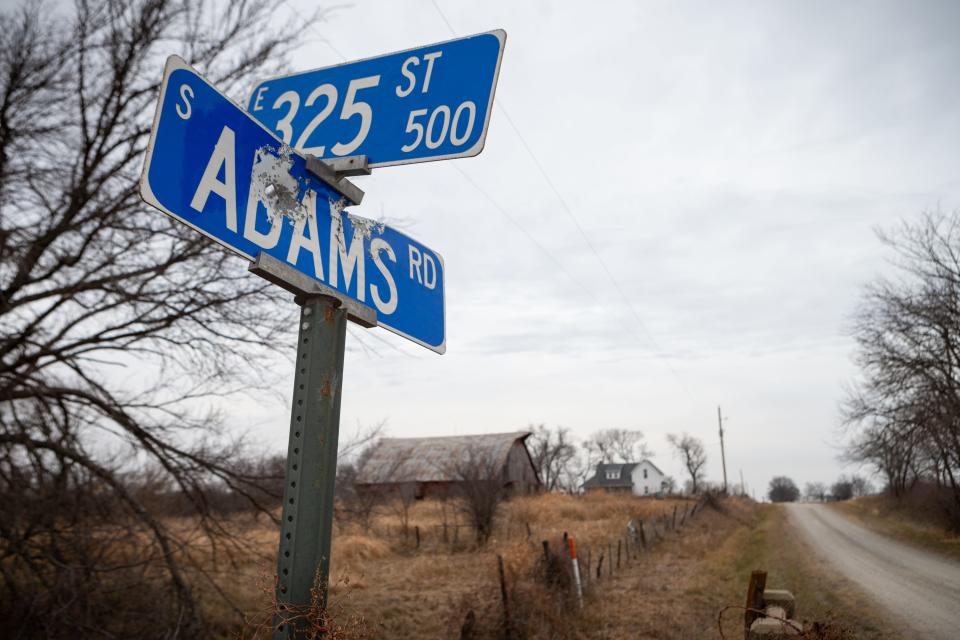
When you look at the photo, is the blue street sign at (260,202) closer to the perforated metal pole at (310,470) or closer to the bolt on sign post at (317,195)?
the bolt on sign post at (317,195)

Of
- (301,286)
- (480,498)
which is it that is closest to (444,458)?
(480,498)

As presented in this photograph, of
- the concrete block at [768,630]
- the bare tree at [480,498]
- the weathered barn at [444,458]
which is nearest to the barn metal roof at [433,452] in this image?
the weathered barn at [444,458]

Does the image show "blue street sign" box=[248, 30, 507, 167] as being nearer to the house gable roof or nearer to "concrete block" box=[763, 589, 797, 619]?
"concrete block" box=[763, 589, 797, 619]

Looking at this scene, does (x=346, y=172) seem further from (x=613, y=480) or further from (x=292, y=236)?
(x=613, y=480)

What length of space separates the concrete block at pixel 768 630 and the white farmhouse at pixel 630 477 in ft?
262

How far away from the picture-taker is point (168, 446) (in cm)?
624

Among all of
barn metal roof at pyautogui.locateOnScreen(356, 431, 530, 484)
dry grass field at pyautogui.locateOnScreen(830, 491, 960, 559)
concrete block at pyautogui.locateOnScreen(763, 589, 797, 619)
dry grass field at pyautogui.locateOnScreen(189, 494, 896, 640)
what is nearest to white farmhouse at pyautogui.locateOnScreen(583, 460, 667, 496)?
barn metal roof at pyautogui.locateOnScreen(356, 431, 530, 484)

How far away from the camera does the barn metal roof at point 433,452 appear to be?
114ft

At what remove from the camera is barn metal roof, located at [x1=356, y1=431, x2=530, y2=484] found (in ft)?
114

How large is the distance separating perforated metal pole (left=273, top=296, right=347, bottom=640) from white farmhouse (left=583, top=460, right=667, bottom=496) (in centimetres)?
8376

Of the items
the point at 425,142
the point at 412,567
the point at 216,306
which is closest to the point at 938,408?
Answer: the point at 412,567

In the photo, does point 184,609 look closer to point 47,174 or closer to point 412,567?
point 47,174

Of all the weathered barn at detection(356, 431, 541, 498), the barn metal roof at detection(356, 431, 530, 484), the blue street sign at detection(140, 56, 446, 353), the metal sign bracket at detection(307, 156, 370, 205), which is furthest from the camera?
the barn metal roof at detection(356, 431, 530, 484)

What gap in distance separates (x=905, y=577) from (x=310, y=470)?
15814mm
